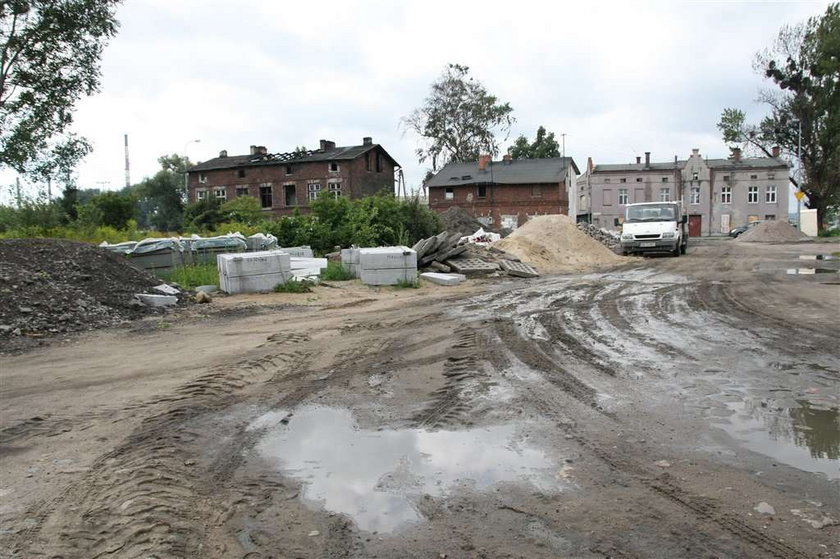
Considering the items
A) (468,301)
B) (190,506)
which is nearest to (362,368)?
(190,506)

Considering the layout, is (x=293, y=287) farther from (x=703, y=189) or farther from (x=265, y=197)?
(x=703, y=189)

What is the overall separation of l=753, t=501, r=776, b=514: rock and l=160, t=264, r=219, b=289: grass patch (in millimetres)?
13762

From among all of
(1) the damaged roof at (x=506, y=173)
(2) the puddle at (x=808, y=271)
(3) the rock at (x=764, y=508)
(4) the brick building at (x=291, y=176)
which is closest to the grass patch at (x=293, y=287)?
(3) the rock at (x=764, y=508)

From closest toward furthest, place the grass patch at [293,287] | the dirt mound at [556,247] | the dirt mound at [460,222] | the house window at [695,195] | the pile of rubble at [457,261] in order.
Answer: the grass patch at [293,287] → the pile of rubble at [457,261] → the dirt mound at [556,247] → the dirt mound at [460,222] → the house window at [695,195]

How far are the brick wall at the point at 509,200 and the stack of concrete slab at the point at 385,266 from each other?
4004cm

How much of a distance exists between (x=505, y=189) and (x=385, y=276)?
140 feet

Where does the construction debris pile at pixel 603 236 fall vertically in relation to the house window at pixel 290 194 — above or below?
below

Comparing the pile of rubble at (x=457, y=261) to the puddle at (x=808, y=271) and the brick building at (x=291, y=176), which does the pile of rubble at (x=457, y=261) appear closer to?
the puddle at (x=808, y=271)

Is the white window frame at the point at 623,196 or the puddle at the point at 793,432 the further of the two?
the white window frame at the point at 623,196

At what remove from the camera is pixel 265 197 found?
56.5m

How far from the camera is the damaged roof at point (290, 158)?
180 feet

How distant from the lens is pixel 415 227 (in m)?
25.9

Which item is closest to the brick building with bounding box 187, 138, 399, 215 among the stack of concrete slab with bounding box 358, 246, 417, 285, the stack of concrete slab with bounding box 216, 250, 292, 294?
the stack of concrete slab with bounding box 358, 246, 417, 285

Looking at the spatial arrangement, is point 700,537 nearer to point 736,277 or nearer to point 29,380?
point 29,380
